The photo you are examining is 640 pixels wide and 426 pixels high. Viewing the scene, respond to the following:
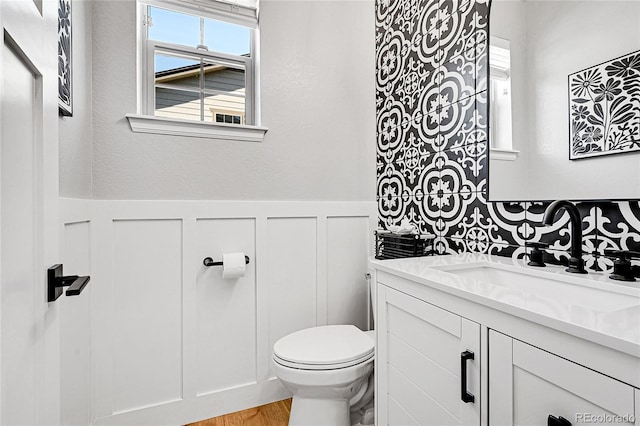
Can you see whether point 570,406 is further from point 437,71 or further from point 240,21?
point 240,21

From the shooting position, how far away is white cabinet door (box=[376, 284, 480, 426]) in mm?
884

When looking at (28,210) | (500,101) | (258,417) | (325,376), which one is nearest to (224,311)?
(258,417)

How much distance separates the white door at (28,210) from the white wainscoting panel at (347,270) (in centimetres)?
143

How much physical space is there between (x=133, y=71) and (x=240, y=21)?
2.10ft

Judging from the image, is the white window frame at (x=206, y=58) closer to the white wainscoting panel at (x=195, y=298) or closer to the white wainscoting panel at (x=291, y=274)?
the white wainscoting panel at (x=195, y=298)

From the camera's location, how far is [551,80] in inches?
46.3

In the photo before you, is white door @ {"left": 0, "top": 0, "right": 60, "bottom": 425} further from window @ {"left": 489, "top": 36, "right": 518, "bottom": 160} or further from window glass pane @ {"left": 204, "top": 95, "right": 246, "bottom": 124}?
window @ {"left": 489, "top": 36, "right": 518, "bottom": 160}

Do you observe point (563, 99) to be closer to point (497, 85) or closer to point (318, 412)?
point (497, 85)

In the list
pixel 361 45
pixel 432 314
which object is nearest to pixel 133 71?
pixel 361 45

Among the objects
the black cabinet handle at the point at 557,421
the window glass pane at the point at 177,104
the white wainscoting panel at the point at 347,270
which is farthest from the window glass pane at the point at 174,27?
the black cabinet handle at the point at 557,421

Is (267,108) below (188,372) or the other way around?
the other way around

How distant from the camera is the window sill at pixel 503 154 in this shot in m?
1.31

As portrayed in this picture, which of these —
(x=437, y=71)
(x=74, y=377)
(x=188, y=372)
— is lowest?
(x=188, y=372)

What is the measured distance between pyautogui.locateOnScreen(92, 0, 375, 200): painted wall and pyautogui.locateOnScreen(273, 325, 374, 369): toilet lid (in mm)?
753
